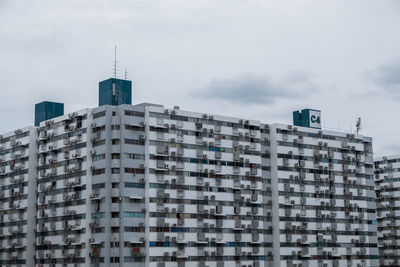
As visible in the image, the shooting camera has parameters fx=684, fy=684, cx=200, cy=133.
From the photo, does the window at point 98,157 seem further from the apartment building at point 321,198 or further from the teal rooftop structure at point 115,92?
the apartment building at point 321,198

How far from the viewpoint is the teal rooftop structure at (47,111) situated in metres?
168

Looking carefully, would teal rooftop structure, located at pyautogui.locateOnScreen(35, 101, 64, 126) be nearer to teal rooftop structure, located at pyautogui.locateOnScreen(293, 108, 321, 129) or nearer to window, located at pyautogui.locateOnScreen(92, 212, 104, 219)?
window, located at pyautogui.locateOnScreen(92, 212, 104, 219)

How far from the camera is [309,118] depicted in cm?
18000

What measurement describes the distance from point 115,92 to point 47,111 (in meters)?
24.1

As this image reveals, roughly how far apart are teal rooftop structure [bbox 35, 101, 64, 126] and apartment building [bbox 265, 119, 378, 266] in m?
52.0

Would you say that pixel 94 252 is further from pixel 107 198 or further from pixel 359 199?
pixel 359 199

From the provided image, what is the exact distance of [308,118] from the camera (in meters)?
180

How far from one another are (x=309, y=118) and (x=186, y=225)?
5114 cm

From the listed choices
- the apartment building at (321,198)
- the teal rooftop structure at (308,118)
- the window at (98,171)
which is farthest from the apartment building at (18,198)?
the teal rooftop structure at (308,118)

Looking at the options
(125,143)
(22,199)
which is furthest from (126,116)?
(22,199)

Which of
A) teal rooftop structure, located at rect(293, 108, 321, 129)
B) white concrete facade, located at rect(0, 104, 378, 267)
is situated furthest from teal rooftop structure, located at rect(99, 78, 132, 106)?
teal rooftop structure, located at rect(293, 108, 321, 129)

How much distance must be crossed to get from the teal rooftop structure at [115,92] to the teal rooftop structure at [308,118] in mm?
49095

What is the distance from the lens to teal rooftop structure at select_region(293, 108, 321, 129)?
591 ft

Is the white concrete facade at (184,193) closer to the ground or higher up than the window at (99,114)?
closer to the ground
